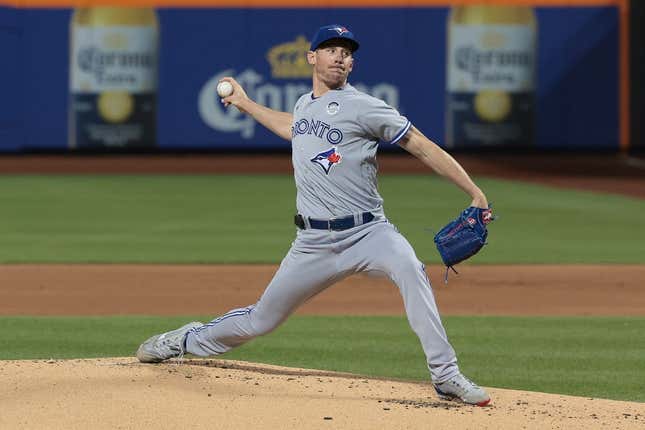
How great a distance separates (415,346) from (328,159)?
10.1 ft

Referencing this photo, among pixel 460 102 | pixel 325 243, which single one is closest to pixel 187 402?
pixel 325 243

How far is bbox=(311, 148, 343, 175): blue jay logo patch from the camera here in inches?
284

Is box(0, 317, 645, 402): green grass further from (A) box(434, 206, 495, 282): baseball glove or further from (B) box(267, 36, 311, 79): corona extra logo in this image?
(B) box(267, 36, 311, 79): corona extra logo

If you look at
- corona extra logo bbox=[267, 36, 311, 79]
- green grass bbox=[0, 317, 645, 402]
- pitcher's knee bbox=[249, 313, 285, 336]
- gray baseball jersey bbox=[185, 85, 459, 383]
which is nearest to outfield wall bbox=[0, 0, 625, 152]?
corona extra logo bbox=[267, 36, 311, 79]

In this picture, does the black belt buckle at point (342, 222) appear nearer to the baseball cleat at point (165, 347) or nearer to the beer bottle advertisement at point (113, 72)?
the baseball cleat at point (165, 347)

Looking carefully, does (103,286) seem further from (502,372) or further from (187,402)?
(187,402)

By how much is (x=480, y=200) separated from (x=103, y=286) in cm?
706

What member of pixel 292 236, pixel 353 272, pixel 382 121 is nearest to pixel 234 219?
pixel 292 236

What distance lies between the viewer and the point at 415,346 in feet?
32.7

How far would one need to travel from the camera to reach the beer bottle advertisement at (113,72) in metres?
34.3

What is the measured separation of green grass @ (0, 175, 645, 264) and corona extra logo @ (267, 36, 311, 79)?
5442 millimetres

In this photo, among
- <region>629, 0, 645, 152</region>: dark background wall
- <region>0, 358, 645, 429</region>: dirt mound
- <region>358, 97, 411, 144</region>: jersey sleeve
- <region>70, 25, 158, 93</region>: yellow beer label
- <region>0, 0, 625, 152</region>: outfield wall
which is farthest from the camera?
<region>629, 0, 645, 152</region>: dark background wall

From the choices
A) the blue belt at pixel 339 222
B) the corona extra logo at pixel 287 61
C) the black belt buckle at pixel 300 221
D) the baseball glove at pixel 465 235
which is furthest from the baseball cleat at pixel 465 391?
the corona extra logo at pixel 287 61

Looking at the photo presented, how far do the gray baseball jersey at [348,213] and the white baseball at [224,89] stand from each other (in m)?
0.44
